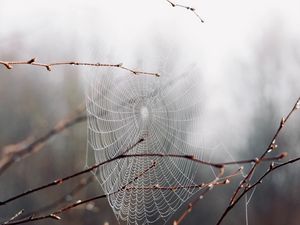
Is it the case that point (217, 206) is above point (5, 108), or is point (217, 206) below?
below

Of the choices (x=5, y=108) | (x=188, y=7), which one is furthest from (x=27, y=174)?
(x=188, y=7)

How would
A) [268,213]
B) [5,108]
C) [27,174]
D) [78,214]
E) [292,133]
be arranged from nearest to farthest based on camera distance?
[78,214] < [292,133] < [268,213] < [27,174] < [5,108]

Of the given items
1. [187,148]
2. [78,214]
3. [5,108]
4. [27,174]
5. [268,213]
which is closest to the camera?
[187,148]

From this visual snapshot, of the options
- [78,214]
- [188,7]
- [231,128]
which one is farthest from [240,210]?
[188,7]

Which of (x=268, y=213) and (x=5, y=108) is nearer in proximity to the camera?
(x=268, y=213)

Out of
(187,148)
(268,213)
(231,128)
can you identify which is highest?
(231,128)

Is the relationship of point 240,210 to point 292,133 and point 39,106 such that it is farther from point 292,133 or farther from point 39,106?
point 39,106
